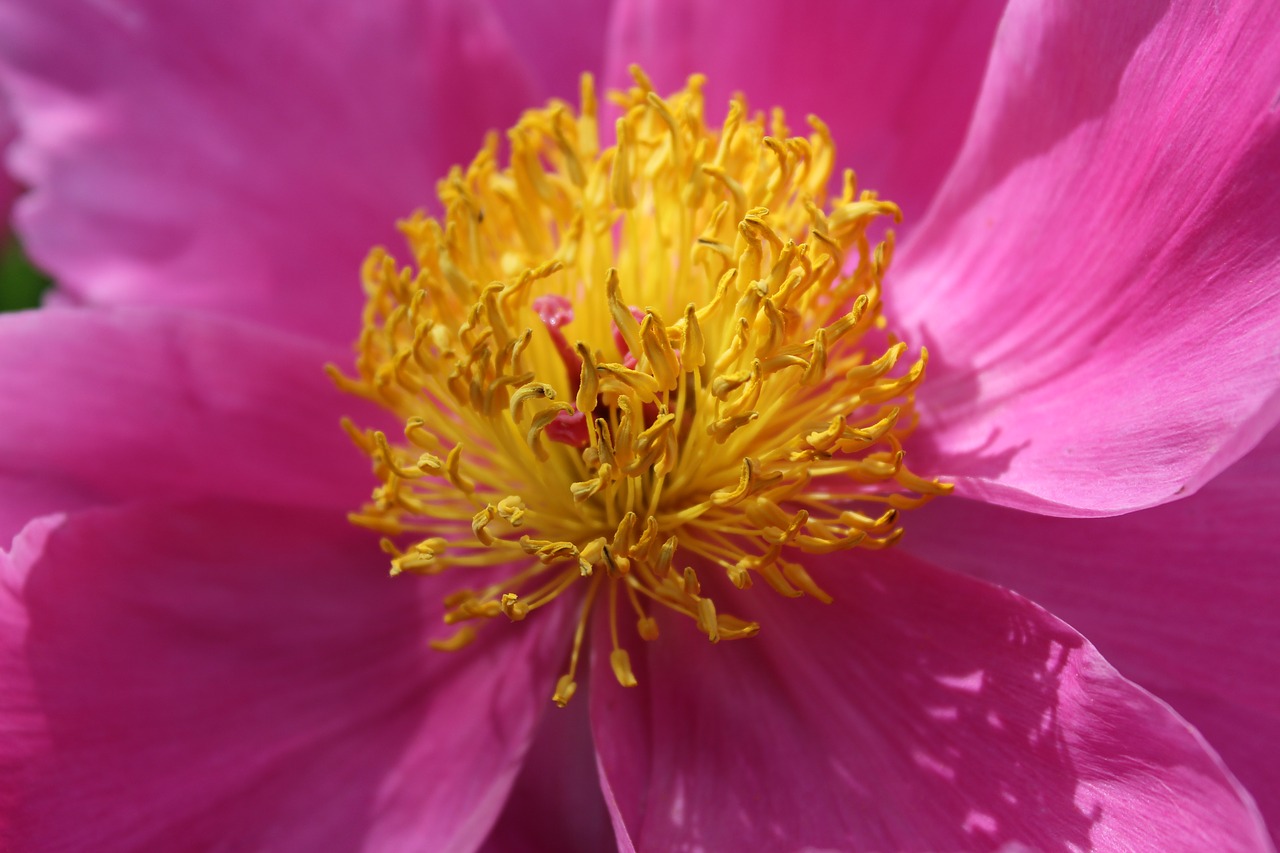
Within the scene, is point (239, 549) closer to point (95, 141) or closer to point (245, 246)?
point (245, 246)

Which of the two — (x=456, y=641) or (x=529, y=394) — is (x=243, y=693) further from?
(x=529, y=394)

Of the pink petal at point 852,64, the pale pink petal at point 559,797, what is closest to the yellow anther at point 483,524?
the pale pink petal at point 559,797

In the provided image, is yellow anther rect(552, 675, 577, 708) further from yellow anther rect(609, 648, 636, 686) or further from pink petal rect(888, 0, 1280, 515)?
pink petal rect(888, 0, 1280, 515)

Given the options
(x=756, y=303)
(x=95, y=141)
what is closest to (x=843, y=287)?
(x=756, y=303)

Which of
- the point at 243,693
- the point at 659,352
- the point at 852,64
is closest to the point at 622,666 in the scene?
the point at 659,352

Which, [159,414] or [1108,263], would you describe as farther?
[159,414]

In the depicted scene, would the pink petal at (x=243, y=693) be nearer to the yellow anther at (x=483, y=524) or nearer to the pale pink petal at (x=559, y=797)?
the pale pink petal at (x=559, y=797)
